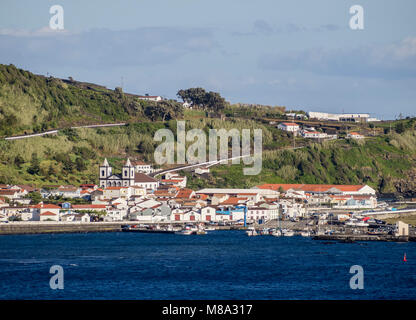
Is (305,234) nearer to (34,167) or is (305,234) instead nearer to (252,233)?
(252,233)

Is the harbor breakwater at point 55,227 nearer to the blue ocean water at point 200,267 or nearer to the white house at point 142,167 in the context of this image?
the blue ocean water at point 200,267

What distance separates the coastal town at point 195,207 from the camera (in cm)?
8294

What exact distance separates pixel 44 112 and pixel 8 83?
29.4 ft

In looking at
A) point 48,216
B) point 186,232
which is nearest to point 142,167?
point 48,216

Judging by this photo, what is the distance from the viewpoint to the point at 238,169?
122m

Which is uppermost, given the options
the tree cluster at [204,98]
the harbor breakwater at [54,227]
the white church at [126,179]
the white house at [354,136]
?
the tree cluster at [204,98]

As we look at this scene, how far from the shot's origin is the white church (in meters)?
107

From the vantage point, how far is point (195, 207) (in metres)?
92.4

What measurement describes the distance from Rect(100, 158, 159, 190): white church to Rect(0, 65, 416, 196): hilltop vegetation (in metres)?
2.50

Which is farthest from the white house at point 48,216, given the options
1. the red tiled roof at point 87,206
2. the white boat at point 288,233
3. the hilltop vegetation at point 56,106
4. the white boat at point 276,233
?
the hilltop vegetation at point 56,106

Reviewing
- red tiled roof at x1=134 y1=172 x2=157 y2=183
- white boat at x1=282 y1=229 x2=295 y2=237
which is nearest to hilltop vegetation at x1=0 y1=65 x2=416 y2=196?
red tiled roof at x1=134 y1=172 x2=157 y2=183

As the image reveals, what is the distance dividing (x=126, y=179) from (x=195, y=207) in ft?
57.8
